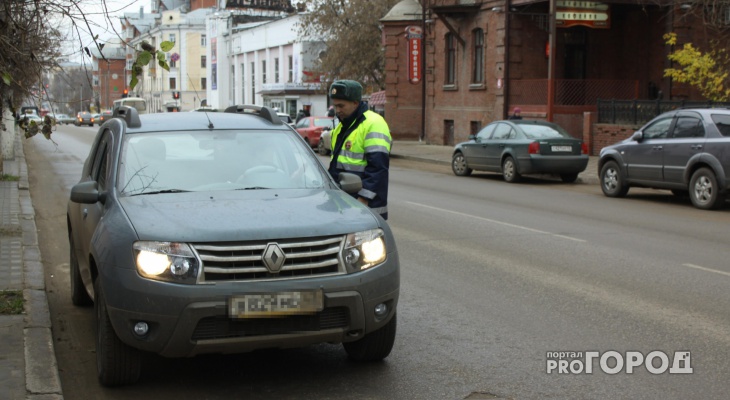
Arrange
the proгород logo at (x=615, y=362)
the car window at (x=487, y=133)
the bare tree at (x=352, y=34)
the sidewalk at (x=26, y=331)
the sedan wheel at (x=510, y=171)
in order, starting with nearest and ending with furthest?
the sidewalk at (x=26, y=331) → the proгород logo at (x=615, y=362) → the sedan wheel at (x=510, y=171) → the car window at (x=487, y=133) → the bare tree at (x=352, y=34)

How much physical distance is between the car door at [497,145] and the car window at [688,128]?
18.9ft

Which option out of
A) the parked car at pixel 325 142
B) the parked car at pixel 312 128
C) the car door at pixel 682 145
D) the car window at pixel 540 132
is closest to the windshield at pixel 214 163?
the car door at pixel 682 145

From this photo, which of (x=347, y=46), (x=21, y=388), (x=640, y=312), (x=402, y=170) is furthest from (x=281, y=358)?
(x=347, y=46)

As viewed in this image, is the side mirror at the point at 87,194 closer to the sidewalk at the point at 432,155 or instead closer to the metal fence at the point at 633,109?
the sidewalk at the point at 432,155

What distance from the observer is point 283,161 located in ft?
21.1

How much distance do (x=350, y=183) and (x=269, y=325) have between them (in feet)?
5.67

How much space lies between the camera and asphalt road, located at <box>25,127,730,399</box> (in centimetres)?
541

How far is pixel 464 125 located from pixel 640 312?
95.0 feet

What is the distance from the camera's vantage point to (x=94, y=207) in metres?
6.32

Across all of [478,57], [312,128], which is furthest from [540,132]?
[312,128]

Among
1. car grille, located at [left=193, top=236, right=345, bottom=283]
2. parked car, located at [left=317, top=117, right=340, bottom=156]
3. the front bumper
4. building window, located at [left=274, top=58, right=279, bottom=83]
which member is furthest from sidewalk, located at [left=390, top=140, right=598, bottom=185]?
building window, located at [left=274, top=58, right=279, bottom=83]

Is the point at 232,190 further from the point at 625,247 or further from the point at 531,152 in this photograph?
the point at 531,152

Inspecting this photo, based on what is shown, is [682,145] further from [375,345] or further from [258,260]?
[258,260]

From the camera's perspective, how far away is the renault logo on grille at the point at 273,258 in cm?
498
